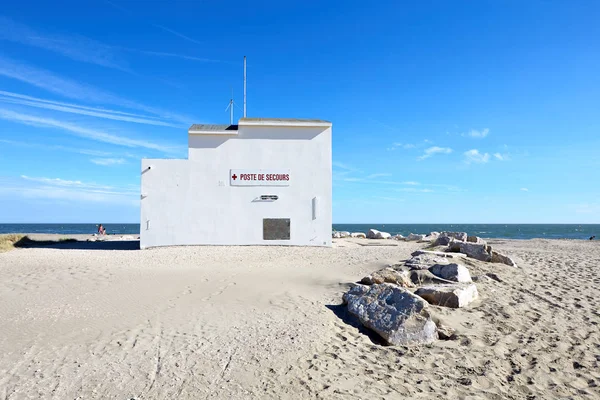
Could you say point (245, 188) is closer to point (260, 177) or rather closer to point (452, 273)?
point (260, 177)

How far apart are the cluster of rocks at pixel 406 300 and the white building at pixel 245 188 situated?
9981 mm

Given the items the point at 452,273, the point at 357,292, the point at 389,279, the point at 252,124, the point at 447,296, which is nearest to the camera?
the point at 357,292

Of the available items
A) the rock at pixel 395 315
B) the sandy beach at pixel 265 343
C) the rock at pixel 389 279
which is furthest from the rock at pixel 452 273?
the rock at pixel 395 315

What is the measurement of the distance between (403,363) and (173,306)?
4721mm

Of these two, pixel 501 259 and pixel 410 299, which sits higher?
pixel 501 259

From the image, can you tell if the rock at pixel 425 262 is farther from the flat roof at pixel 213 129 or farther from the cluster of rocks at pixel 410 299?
the flat roof at pixel 213 129

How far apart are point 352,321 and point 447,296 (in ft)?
7.77

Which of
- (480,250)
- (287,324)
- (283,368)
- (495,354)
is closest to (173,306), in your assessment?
(287,324)

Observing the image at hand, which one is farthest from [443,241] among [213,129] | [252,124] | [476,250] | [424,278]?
[213,129]

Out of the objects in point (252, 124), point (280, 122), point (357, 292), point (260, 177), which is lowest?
point (357, 292)

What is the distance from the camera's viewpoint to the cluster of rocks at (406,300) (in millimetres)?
6516

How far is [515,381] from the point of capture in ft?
17.7

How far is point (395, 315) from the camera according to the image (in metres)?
6.77

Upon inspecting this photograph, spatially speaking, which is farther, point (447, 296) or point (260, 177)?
point (260, 177)
